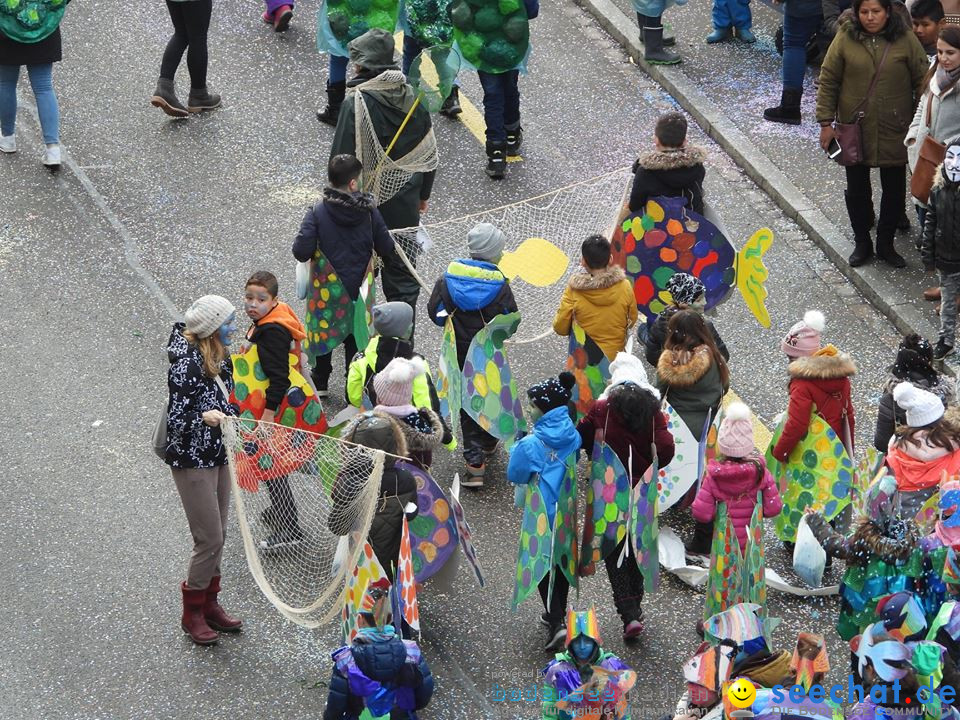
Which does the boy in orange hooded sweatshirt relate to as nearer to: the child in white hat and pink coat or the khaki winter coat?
the child in white hat and pink coat

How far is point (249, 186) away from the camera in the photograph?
448 inches

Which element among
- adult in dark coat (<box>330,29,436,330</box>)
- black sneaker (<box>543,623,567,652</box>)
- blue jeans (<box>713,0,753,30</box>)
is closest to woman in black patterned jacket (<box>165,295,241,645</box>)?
black sneaker (<box>543,623,567,652</box>)

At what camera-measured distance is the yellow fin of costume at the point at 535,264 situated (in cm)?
936

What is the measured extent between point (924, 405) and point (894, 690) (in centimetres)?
171

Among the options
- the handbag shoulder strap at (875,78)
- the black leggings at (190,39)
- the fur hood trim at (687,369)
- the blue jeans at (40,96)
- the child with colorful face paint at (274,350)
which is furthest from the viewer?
A: the black leggings at (190,39)

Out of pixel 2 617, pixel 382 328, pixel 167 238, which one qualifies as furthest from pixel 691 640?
pixel 167 238

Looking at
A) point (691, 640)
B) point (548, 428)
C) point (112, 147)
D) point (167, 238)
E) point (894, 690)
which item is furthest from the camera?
point (112, 147)

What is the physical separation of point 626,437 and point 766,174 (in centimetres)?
445

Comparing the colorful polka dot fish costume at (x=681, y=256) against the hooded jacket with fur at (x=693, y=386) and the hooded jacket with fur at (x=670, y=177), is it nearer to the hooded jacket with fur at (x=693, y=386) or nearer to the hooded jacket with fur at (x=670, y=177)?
the hooded jacket with fur at (x=670, y=177)

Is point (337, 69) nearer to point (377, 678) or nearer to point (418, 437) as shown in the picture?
point (418, 437)

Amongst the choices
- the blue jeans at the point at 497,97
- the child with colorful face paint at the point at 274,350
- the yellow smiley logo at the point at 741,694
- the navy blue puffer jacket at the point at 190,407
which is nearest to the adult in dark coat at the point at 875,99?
the blue jeans at the point at 497,97

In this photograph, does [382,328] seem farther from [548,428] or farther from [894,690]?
[894,690]

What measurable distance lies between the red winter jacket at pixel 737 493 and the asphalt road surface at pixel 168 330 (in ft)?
2.29

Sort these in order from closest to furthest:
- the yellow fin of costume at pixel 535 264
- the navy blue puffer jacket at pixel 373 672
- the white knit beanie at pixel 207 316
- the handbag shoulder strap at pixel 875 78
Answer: the navy blue puffer jacket at pixel 373 672
the white knit beanie at pixel 207 316
the yellow fin of costume at pixel 535 264
the handbag shoulder strap at pixel 875 78
